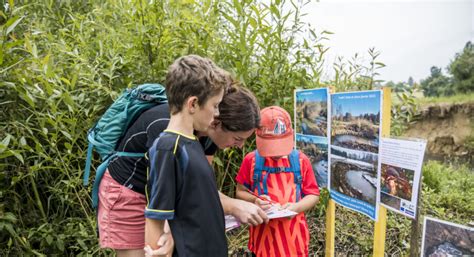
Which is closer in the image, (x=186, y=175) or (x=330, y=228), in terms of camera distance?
(x=186, y=175)

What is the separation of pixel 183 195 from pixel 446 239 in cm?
101

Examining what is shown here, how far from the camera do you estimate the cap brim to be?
1814 millimetres

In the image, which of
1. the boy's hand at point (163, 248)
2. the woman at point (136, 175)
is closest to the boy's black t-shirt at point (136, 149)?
the woman at point (136, 175)

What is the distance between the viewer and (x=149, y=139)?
4.53 ft

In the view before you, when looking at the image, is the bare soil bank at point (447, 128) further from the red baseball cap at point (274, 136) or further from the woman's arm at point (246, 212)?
the woman's arm at point (246, 212)

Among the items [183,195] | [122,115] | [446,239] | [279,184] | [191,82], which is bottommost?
[446,239]

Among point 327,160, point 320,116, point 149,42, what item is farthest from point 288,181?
point 149,42

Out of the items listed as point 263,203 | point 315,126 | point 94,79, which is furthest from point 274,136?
point 94,79

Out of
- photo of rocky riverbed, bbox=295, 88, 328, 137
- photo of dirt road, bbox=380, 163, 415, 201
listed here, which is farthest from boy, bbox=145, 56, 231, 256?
photo of rocky riverbed, bbox=295, 88, 328, 137

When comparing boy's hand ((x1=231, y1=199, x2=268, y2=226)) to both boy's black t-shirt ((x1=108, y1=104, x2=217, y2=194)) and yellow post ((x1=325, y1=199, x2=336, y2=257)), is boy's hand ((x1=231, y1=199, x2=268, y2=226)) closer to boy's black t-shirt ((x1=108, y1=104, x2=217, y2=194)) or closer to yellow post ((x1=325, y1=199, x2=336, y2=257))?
boy's black t-shirt ((x1=108, y1=104, x2=217, y2=194))

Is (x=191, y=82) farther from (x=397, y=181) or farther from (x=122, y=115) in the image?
(x=397, y=181)

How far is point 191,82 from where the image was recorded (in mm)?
1238

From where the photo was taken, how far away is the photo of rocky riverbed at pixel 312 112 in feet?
6.75

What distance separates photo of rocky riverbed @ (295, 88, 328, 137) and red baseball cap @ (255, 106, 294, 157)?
0.99 feet
